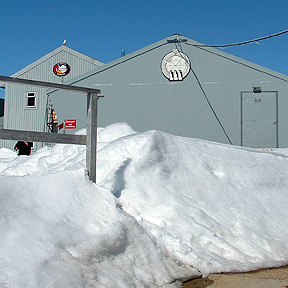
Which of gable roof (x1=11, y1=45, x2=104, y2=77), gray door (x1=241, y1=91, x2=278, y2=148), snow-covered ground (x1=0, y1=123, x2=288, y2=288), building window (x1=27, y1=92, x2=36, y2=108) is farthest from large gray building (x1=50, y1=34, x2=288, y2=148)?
snow-covered ground (x1=0, y1=123, x2=288, y2=288)

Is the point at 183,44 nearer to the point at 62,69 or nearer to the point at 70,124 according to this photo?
the point at 70,124

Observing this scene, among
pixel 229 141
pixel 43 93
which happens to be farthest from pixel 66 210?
pixel 43 93

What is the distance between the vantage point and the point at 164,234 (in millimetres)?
3439

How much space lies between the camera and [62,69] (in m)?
23.9

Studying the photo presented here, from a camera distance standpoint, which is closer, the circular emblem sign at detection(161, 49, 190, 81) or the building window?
the circular emblem sign at detection(161, 49, 190, 81)

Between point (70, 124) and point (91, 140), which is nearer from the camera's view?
point (91, 140)

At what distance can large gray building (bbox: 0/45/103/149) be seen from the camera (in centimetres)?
2272

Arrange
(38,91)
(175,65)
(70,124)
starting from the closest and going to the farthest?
(175,65) < (70,124) < (38,91)

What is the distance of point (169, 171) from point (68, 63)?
21.0m

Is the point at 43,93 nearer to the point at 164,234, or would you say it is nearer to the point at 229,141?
the point at 229,141

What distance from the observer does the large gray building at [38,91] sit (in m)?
22.7

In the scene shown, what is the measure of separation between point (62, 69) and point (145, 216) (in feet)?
70.8

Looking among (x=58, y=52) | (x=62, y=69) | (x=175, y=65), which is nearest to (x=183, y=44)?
(x=175, y=65)

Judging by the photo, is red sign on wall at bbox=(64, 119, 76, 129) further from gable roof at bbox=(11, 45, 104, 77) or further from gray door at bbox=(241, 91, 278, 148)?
gable roof at bbox=(11, 45, 104, 77)
